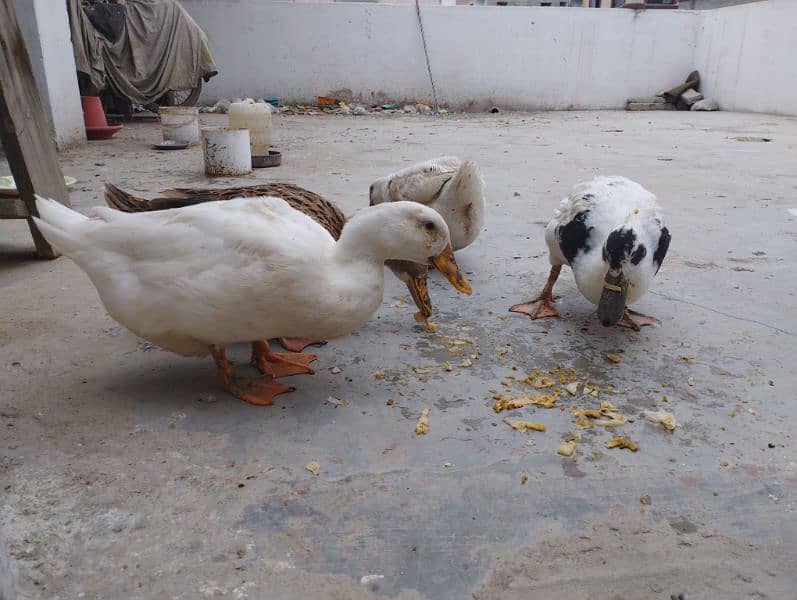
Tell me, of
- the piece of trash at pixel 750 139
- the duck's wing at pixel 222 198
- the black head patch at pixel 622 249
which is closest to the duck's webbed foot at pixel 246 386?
the duck's wing at pixel 222 198

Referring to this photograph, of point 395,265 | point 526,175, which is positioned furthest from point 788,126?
point 395,265

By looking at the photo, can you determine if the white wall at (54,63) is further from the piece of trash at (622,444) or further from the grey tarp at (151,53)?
the piece of trash at (622,444)

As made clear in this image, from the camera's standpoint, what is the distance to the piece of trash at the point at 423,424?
2.33m

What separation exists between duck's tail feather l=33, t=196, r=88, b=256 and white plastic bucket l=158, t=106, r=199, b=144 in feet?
21.6

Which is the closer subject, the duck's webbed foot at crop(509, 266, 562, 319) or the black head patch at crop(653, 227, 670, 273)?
the black head patch at crop(653, 227, 670, 273)

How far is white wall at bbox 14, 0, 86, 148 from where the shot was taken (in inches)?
292

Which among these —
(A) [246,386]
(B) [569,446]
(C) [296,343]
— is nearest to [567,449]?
(B) [569,446]

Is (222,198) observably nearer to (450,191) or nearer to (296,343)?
(296,343)

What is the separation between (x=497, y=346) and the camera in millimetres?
3055

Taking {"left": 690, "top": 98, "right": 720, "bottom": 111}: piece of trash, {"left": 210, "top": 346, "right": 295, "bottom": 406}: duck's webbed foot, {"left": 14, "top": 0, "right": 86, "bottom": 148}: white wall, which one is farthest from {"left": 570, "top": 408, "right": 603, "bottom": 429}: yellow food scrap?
{"left": 690, "top": 98, "right": 720, "bottom": 111}: piece of trash

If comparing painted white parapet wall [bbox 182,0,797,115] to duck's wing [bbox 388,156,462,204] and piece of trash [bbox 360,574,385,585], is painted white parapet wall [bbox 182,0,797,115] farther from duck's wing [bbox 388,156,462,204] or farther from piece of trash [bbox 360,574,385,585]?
piece of trash [bbox 360,574,385,585]

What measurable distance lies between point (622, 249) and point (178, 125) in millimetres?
7326

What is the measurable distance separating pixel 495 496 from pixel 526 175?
18.0 ft

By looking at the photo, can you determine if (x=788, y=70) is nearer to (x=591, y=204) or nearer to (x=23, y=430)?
(x=591, y=204)
